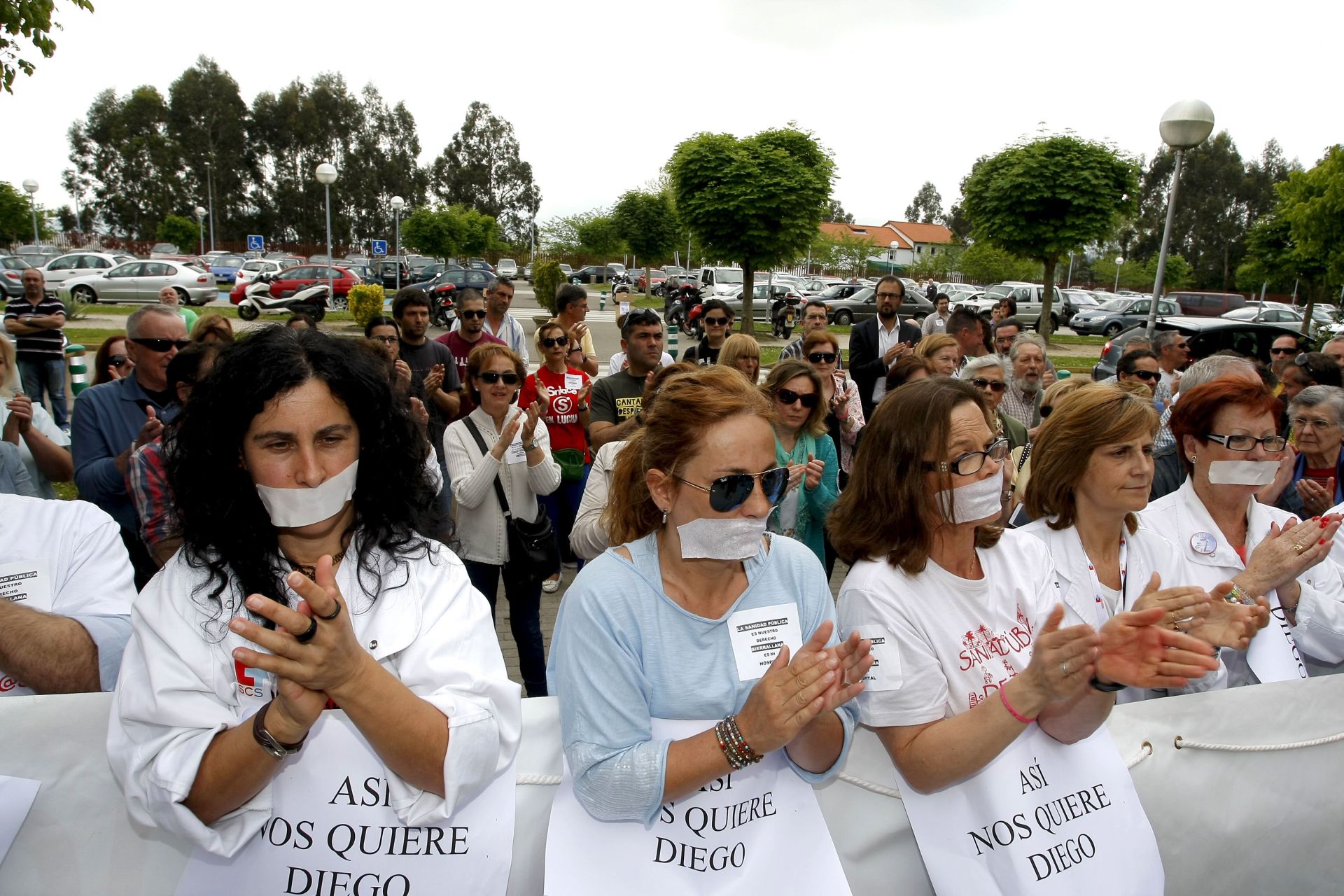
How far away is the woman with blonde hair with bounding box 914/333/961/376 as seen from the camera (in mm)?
5430

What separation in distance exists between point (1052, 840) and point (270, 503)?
1968mm

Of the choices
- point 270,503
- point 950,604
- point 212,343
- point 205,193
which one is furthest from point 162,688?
point 205,193

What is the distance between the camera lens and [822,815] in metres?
1.97

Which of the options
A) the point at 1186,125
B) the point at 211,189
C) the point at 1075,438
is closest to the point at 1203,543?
the point at 1075,438

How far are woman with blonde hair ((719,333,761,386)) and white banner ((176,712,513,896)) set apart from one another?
329 centimetres

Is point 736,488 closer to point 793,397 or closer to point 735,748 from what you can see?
point 735,748

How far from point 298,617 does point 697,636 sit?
860 mm

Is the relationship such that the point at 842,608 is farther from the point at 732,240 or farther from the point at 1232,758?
the point at 732,240

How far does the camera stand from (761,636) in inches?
75.0

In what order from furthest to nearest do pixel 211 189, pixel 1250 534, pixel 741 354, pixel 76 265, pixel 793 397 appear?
1. pixel 211 189
2. pixel 76 265
3. pixel 741 354
4. pixel 793 397
5. pixel 1250 534

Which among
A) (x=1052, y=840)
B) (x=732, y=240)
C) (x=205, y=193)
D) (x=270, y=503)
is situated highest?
(x=205, y=193)

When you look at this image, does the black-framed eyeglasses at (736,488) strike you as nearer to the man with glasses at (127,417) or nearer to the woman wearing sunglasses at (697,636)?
the woman wearing sunglasses at (697,636)

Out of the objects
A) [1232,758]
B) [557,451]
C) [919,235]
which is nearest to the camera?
[1232,758]

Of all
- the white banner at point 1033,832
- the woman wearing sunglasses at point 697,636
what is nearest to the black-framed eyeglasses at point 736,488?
the woman wearing sunglasses at point 697,636
